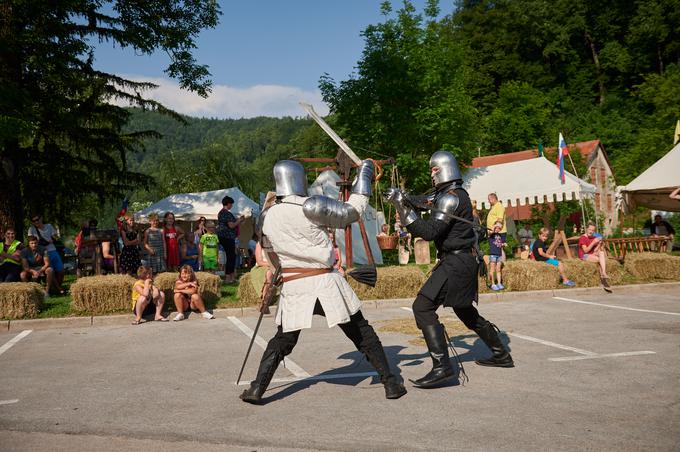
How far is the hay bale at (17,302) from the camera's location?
33.3 ft

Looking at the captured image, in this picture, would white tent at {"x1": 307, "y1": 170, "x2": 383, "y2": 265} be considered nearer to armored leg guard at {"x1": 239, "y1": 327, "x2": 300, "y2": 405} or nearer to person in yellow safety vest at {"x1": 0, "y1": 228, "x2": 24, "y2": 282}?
person in yellow safety vest at {"x1": 0, "y1": 228, "x2": 24, "y2": 282}

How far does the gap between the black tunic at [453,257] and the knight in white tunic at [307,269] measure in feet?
2.67

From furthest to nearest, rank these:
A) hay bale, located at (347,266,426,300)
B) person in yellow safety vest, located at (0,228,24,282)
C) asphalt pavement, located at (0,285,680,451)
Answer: hay bale, located at (347,266,426,300)
person in yellow safety vest, located at (0,228,24,282)
asphalt pavement, located at (0,285,680,451)

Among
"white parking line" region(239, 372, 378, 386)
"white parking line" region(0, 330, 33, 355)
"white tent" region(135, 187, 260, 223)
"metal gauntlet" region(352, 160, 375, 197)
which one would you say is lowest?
"white parking line" region(239, 372, 378, 386)

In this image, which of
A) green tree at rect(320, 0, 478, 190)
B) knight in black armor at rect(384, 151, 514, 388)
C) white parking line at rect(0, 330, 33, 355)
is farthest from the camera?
green tree at rect(320, 0, 478, 190)

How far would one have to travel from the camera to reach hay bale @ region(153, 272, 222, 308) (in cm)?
1075

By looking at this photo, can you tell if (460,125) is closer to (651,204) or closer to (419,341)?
(651,204)

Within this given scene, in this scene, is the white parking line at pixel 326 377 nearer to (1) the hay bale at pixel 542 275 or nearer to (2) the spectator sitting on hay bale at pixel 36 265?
(1) the hay bale at pixel 542 275

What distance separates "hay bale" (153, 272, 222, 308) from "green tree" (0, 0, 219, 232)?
533 cm

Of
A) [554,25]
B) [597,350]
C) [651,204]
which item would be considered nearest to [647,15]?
[554,25]

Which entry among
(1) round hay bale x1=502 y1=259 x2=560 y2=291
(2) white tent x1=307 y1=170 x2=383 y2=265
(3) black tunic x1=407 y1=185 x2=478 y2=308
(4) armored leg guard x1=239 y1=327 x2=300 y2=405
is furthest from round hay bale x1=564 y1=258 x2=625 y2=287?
(4) armored leg guard x1=239 y1=327 x2=300 y2=405

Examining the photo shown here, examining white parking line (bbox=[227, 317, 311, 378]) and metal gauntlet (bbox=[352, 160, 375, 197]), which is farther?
A: white parking line (bbox=[227, 317, 311, 378])

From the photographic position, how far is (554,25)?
191 feet

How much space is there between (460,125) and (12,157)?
1442 centimetres
